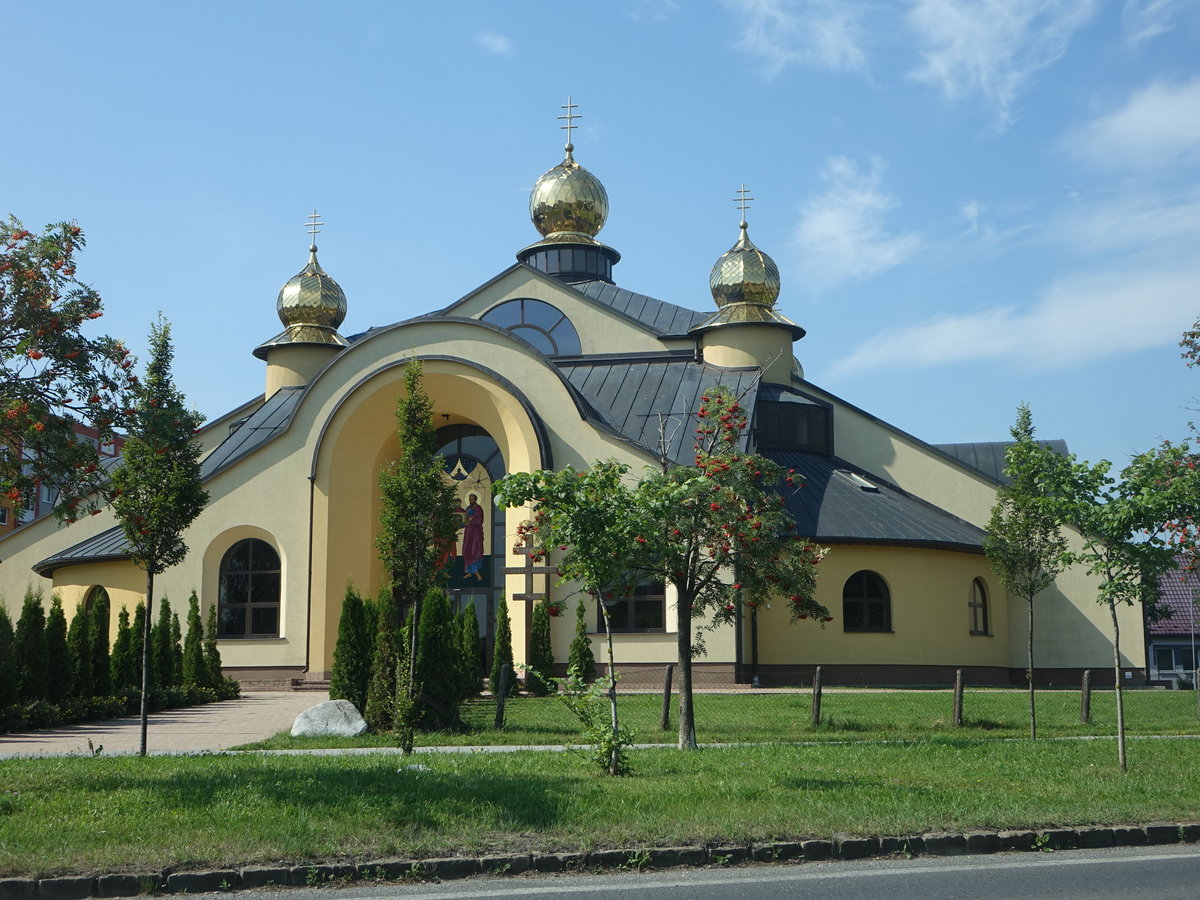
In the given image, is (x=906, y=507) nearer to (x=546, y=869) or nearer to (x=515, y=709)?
(x=515, y=709)

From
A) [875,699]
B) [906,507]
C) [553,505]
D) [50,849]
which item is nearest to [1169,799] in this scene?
[553,505]

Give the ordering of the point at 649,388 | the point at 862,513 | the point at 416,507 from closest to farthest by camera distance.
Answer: the point at 416,507, the point at 862,513, the point at 649,388

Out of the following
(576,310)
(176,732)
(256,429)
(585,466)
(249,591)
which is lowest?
(176,732)

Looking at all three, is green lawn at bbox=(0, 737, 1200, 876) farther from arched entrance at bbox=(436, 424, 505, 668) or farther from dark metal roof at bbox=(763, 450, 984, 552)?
arched entrance at bbox=(436, 424, 505, 668)

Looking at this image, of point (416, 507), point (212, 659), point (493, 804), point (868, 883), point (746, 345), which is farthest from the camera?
point (746, 345)

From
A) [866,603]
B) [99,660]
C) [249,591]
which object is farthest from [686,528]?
[249,591]

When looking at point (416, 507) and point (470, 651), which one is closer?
point (416, 507)

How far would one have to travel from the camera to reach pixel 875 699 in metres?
22.4

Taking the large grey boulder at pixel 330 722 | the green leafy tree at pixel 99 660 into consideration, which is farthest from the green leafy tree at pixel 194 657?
the large grey boulder at pixel 330 722

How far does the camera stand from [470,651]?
2397 centimetres

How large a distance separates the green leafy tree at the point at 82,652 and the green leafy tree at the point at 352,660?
4.85 meters

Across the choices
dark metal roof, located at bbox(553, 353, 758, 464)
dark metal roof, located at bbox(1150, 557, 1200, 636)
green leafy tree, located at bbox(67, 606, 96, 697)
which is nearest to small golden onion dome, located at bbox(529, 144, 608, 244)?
dark metal roof, located at bbox(553, 353, 758, 464)

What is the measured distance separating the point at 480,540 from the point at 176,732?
39.9 ft

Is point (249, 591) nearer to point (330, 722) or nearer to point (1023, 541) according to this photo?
point (330, 722)
